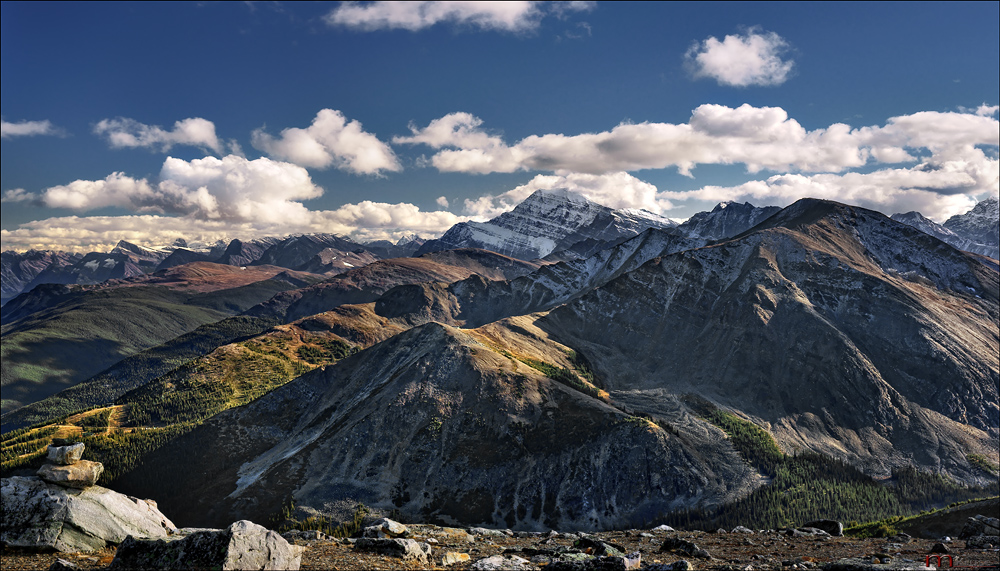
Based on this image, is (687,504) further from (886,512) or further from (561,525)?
(886,512)

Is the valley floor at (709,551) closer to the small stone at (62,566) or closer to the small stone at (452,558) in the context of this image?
the small stone at (452,558)

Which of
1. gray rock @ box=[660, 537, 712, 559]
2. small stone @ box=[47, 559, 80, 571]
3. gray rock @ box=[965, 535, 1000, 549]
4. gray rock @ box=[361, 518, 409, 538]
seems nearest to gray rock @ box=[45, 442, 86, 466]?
small stone @ box=[47, 559, 80, 571]

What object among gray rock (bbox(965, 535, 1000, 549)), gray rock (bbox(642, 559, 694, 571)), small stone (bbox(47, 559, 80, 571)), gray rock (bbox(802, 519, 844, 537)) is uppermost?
gray rock (bbox(642, 559, 694, 571))

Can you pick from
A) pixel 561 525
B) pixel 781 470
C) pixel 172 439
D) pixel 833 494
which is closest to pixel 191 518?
pixel 172 439

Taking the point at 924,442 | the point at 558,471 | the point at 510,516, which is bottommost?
the point at 510,516

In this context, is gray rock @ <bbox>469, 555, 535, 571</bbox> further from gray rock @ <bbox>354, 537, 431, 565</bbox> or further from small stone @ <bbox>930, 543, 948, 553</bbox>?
small stone @ <bbox>930, 543, 948, 553</bbox>

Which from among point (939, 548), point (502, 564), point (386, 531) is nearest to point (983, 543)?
point (939, 548)

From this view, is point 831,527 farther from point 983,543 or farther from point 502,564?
point 502,564
